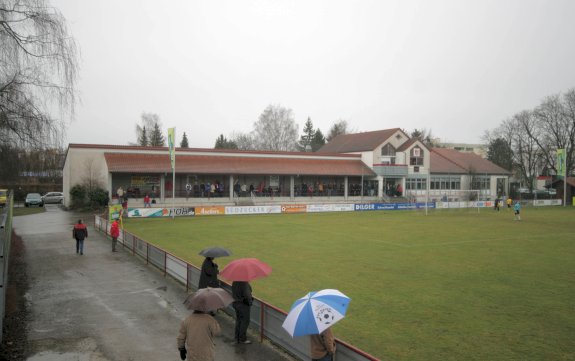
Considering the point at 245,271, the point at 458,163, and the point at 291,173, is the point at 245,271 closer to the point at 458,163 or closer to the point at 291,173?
the point at 291,173

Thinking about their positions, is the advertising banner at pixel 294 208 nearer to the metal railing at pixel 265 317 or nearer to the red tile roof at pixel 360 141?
the red tile roof at pixel 360 141

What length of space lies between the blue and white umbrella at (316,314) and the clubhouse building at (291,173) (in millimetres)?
33658

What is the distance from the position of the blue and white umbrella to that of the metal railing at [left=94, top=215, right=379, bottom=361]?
1.11 metres

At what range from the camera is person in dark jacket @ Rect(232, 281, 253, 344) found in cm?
961

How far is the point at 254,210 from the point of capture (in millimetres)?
43344

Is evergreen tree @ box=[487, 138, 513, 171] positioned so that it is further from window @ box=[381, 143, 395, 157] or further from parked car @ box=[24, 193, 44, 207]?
parked car @ box=[24, 193, 44, 207]

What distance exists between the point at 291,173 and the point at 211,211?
13.4 meters

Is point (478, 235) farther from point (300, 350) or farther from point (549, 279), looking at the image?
point (300, 350)

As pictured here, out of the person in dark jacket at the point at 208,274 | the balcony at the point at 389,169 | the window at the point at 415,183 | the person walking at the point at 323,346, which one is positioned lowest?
the person walking at the point at 323,346

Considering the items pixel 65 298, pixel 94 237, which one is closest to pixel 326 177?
pixel 94 237

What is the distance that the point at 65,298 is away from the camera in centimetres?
1352

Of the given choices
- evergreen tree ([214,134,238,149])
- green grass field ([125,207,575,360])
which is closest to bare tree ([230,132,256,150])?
evergreen tree ([214,134,238,149])

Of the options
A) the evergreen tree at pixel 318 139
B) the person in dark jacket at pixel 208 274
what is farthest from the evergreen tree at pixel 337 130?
the person in dark jacket at pixel 208 274

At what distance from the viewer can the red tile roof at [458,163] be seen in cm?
6450
